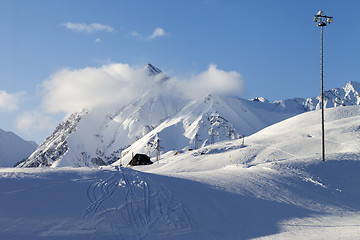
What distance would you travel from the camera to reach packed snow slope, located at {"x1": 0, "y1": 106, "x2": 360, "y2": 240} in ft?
56.9

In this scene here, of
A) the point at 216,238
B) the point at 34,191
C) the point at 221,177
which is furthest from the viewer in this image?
the point at 221,177

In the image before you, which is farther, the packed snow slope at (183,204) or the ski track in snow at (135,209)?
the ski track in snow at (135,209)

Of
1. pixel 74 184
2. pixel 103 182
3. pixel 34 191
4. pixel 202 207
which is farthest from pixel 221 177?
pixel 34 191

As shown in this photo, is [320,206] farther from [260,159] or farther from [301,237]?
[260,159]

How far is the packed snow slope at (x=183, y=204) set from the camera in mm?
17344

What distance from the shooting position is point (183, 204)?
20.6 metres

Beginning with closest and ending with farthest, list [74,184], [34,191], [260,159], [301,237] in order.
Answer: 1. [301,237]
2. [34,191]
3. [74,184]
4. [260,159]

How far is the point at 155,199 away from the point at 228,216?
13.7 feet

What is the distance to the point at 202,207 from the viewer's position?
20.6 m

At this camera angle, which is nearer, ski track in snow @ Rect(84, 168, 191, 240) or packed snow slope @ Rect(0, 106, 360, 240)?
packed snow slope @ Rect(0, 106, 360, 240)

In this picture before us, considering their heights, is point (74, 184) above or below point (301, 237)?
above

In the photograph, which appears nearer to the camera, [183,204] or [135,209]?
[135,209]

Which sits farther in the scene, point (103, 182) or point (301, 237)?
point (103, 182)

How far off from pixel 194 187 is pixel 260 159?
1112 inches
